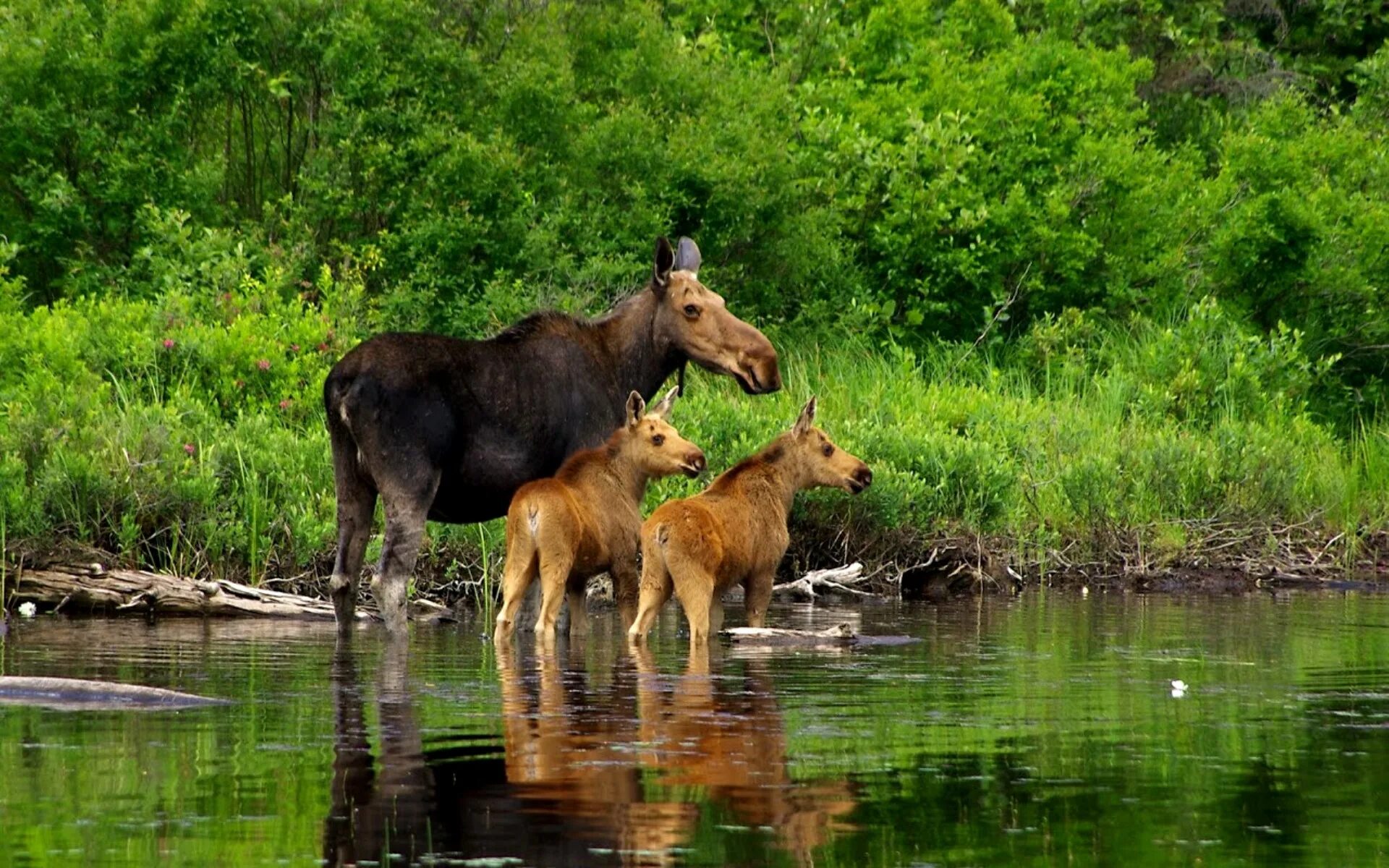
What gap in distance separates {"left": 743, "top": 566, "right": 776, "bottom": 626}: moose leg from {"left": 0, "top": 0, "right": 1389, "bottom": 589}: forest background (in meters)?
2.86

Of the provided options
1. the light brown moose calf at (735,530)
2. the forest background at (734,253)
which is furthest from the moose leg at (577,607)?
the forest background at (734,253)

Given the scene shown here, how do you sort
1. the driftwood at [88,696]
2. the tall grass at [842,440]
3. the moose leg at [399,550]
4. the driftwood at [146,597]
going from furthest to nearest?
the tall grass at [842,440] → the driftwood at [146,597] → the moose leg at [399,550] → the driftwood at [88,696]

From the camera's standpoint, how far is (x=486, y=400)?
42.2ft

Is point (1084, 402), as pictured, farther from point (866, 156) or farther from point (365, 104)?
point (365, 104)

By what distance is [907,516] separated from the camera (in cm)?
1711

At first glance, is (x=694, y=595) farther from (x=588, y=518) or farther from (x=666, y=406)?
(x=666, y=406)

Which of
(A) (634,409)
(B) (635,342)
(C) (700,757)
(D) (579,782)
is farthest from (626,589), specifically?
(D) (579,782)

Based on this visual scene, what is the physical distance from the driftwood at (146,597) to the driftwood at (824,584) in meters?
3.65

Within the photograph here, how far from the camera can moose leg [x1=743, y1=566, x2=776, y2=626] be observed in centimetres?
1328

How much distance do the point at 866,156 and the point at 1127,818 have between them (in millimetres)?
19096

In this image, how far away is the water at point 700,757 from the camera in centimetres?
622

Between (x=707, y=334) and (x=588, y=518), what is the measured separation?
1836 mm

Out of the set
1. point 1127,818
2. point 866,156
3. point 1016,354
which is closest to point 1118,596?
point 1016,354

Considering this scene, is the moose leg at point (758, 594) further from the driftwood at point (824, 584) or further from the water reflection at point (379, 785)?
the water reflection at point (379, 785)
